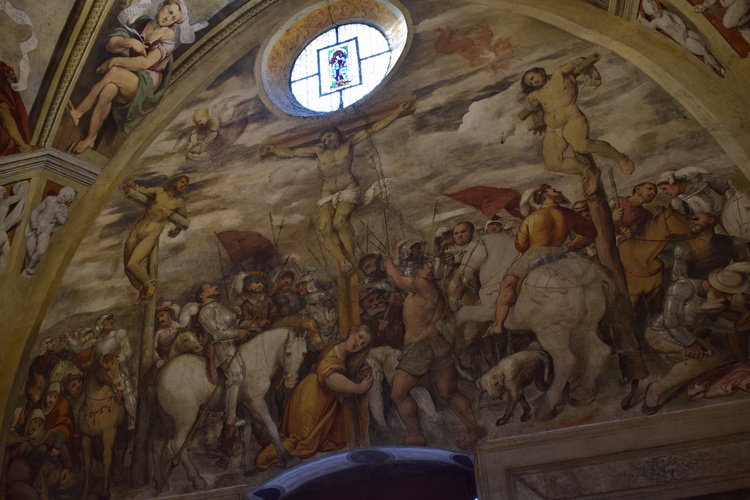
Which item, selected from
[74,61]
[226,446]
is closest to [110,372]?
[226,446]

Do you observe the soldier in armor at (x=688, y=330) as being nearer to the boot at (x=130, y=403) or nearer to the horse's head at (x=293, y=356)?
the horse's head at (x=293, y=356)

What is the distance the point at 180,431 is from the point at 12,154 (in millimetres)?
4019

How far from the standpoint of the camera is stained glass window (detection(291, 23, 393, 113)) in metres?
11.0

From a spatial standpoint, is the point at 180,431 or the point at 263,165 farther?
the point at 263,165

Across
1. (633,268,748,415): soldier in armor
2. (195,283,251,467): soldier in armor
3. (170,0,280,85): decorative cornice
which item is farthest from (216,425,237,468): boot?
(170,0,280,85): decorative cornice

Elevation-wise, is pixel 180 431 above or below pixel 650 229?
below

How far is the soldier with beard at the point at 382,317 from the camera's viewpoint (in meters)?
8.66

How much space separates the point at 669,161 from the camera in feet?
27.4

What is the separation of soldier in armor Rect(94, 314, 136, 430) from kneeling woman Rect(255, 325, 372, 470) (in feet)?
6.12

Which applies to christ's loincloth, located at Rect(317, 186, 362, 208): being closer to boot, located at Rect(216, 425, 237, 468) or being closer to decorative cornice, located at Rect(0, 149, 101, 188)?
boot, located at Rect(216, 425, 237, 468)

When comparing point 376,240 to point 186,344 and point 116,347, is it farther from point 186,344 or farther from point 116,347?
point 116,347

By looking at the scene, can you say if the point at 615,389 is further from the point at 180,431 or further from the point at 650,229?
the point at 180,431

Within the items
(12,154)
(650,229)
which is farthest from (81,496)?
(650,229)

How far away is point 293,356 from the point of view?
899 cm
